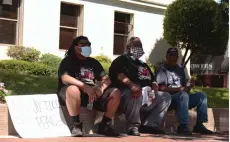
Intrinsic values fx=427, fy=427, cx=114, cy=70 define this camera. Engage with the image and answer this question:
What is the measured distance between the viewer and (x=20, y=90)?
7883 mm

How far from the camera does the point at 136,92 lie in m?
6.65

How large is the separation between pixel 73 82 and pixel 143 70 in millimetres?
1452

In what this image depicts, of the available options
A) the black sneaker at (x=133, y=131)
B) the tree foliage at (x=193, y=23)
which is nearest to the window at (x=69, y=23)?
the tree foliage at (x=193, y=23)

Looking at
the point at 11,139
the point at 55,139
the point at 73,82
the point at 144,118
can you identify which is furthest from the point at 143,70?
the point at 11,139

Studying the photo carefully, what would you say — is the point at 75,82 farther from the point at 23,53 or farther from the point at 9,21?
the point at 9,21

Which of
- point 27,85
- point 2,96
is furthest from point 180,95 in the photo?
point 27,85

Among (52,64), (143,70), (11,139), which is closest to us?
(11,139)

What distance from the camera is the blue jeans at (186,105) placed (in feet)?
23.4

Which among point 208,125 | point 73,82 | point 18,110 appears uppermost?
point 73,82

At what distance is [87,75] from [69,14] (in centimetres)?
1054

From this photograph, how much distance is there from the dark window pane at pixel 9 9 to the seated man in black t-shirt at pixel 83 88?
29.5ft

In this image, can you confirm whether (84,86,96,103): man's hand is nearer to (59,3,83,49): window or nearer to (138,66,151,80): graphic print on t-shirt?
(138,66,151,80): graphic print on t-shirt

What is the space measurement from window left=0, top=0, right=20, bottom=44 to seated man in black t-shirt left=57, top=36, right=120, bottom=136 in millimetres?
8866

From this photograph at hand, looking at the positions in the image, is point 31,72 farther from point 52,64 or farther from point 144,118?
point 144,118
